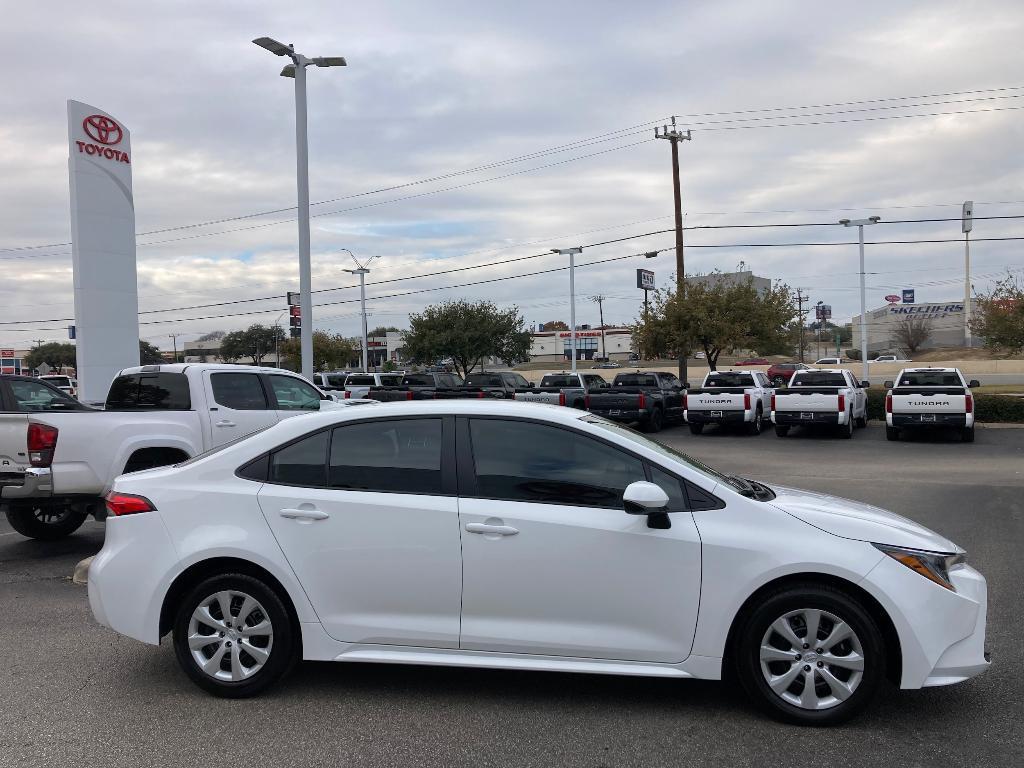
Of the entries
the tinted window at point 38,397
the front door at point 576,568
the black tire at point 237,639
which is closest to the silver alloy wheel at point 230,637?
the black tire at point 237,639

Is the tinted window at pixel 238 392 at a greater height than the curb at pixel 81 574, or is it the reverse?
the tinted window at pixel 238 392

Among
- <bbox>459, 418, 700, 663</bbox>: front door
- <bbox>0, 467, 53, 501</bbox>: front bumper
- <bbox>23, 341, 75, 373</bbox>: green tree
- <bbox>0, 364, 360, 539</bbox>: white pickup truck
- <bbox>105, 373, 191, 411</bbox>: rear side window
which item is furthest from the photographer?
<bbox>23, 341, 75, 373</bbox>: green tree

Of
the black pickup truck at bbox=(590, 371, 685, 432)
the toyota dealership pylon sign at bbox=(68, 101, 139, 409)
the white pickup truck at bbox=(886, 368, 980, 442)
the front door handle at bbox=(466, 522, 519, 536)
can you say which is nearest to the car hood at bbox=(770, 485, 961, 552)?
the front door handle at bbox=(466, 522, 519, 536)

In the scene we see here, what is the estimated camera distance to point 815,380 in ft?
73.0

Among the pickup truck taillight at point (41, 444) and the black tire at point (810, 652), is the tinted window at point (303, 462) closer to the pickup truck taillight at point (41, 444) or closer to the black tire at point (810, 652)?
the black tire at point (810, 652)

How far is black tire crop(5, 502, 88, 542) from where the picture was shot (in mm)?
9195

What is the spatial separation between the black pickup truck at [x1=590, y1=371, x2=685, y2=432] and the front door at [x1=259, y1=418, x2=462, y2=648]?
17894 mm

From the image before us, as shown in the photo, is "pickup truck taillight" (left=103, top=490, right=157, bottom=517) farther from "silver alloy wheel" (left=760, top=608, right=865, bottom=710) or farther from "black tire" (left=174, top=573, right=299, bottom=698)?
"silver alloy wheel" (left=760, top=608, right=865, bottom=710)

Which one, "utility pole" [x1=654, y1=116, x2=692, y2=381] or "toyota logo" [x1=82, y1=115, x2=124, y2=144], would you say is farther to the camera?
"utility pole" [x1=654, y1=116, x2=692, y2=381]

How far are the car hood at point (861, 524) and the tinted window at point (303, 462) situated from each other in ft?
8.08

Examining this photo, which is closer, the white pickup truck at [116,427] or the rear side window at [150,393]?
the white pickup truck at [116,427]

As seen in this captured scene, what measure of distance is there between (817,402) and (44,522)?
56.2 feet

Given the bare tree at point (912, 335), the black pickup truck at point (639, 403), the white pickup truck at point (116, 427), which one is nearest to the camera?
the white pickup truck at point (116, 427)

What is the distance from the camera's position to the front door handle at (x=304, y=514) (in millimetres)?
4520
